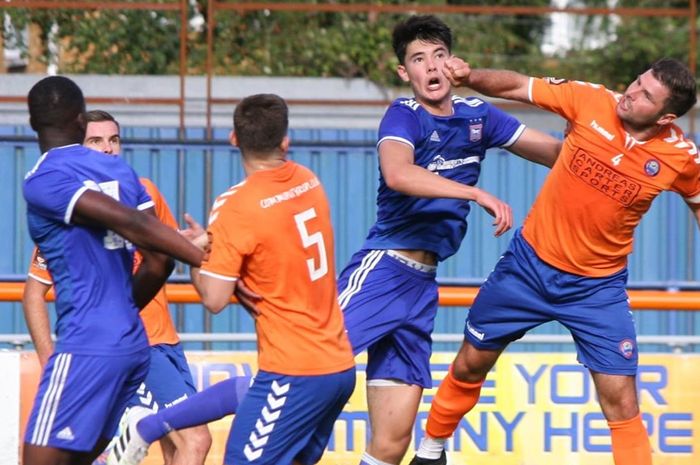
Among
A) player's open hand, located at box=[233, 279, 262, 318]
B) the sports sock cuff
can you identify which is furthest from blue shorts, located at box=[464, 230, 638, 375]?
player's open hand, located at box=[233, 279, 262, 318]

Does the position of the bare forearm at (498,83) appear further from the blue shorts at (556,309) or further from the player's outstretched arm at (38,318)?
the player's outstretched arm at (38,318)

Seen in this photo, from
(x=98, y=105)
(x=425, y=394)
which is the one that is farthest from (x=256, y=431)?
(x=98, y=105)

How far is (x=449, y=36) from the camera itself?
6.37m

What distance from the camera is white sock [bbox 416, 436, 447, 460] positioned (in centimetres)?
676

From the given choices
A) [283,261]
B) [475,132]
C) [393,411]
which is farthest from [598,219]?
[283,261]

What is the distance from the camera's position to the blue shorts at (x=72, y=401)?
16.5ft

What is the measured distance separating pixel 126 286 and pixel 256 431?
76 centimetres

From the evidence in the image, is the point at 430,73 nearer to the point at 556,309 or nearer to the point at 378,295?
the point at 378,295

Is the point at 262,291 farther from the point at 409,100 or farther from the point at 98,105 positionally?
the point at 98,105

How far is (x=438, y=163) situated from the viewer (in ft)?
20.6

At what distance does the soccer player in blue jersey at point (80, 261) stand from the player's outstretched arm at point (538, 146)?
2.26 metres

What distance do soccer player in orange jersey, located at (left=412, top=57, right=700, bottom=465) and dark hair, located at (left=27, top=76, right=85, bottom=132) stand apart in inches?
74.7

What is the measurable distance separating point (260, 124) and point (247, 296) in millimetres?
658

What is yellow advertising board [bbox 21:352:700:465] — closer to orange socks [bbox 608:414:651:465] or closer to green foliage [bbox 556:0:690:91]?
orange socks [bbox 608:414:651:465]
